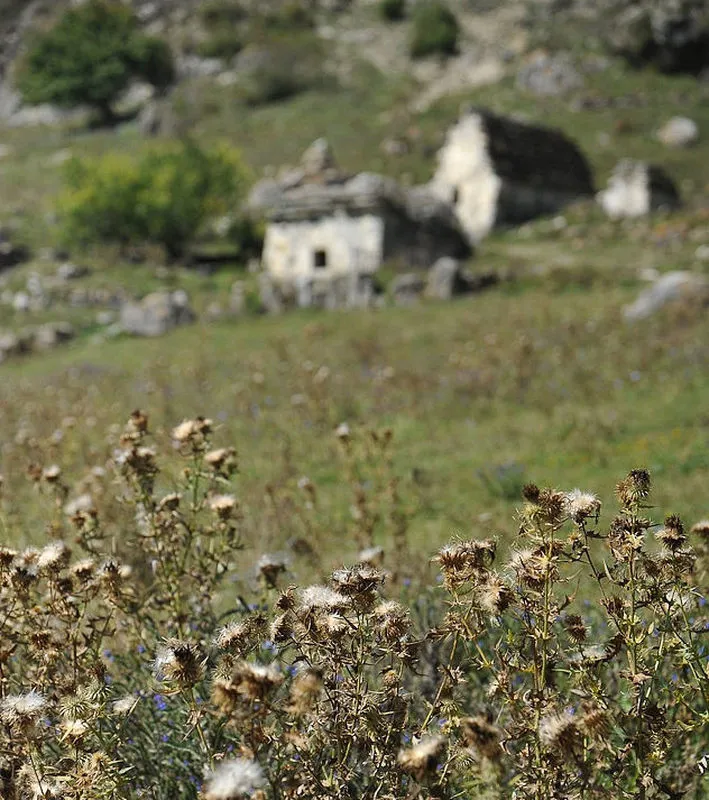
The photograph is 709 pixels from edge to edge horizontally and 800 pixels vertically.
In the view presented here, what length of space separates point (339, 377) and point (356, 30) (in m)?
59.9

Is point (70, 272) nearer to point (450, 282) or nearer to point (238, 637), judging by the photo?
point (450, 282)

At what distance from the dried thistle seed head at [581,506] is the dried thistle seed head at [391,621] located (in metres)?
0.41

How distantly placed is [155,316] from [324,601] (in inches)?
700

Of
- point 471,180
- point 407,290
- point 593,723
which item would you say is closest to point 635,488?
point 593,723

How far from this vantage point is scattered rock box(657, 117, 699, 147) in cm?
3650

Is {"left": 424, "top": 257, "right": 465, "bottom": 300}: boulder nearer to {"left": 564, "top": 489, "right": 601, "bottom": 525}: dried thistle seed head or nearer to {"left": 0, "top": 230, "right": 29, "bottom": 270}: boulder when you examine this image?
{"left": 0, "top": 230, "right": 29, "bottom": 270}: boulder

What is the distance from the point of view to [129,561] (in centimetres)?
411

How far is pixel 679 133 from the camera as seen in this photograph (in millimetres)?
36781

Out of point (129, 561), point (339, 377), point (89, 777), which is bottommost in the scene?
point (339, 377)

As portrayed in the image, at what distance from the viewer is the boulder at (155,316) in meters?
18.5

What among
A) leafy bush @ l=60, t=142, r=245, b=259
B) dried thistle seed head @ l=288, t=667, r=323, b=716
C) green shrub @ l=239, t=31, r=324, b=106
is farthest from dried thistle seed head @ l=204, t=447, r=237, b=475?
green shrub @ l=239, t=31, r=324, b=106

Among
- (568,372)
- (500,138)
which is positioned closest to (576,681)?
(568,372)

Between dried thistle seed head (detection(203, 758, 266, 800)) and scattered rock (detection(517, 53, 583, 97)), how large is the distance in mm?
46900

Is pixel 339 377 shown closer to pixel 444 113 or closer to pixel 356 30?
pixel 444 113
